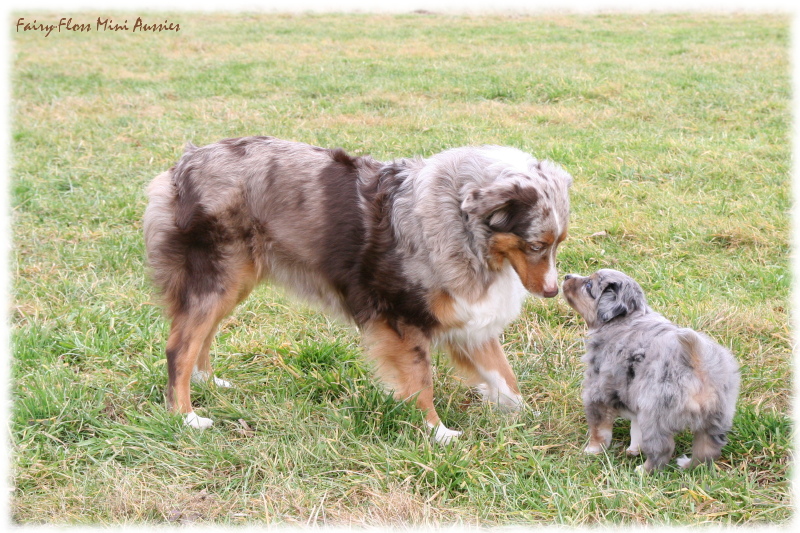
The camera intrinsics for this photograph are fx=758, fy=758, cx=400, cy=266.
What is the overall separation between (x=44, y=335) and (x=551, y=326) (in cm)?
350

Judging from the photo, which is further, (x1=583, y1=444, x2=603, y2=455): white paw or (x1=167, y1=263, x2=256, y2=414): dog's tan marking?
(x1=167, y1=263, x2=256, y2=414): dog's tan marking

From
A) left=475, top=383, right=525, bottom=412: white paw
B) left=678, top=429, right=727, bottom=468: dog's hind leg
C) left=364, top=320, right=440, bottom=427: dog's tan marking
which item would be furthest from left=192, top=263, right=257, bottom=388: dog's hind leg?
left=678, top=429, right=727, bottom=468: dog's hind leg

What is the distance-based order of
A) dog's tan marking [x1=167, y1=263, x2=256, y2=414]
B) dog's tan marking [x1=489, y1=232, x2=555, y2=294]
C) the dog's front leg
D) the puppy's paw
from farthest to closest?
the puppy's paw < dog's tan marking [x1=167, y1=263, x2=256, y2=414] < dog's tan marking [x1=489, y1=232, x2=555, y2=294] < the dog's front leg

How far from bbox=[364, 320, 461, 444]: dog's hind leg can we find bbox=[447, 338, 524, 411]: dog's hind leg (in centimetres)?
33

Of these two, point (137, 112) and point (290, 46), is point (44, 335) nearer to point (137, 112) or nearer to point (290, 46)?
point (137, 112)

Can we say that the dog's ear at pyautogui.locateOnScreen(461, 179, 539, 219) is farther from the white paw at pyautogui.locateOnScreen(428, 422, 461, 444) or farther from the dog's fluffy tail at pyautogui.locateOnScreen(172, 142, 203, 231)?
the dog's fluffy tail at pyautogui.locateOnScreen(172, 142, 203, 231)

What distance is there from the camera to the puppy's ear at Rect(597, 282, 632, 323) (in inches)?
160

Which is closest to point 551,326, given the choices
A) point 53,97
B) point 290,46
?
point 53,97

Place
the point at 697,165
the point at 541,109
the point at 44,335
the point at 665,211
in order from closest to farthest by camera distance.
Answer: the point at 44,335, the point at 665,211, the point at 697,165, the point at 541,109

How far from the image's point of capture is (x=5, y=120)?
1013 cm

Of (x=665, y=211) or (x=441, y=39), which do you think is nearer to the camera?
(x=665, y=211)

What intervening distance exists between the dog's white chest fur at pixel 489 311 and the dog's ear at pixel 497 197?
399 millimetres

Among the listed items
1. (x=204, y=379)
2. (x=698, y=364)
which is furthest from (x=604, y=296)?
(x=204, y=379)

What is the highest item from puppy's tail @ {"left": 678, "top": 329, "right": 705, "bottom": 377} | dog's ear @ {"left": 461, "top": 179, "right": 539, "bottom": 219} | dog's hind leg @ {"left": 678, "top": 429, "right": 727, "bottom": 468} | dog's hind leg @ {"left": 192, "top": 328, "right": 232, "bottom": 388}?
dog's ear @ {"left": 461, "top": 179, "right": 539, "bottom": 219}
